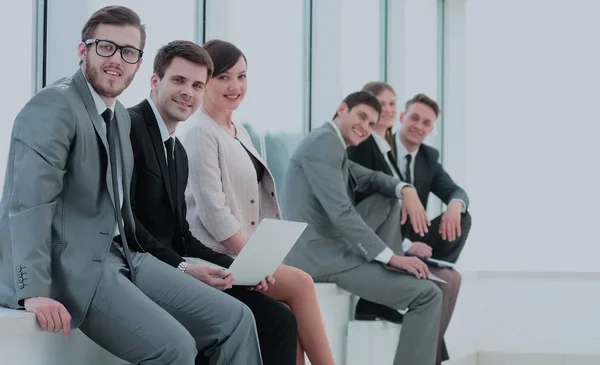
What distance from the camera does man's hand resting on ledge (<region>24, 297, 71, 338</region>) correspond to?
2514 millimetres

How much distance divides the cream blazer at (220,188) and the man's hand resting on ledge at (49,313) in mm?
1067

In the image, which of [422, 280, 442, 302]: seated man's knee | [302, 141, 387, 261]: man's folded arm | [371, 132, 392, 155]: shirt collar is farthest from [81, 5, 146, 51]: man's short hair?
[371, 132, 392, 155]: shirt collar

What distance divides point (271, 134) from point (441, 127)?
3418mm

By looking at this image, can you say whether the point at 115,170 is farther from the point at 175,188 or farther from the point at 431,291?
the point at 431,291

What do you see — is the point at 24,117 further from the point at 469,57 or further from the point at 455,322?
the point at 469,57

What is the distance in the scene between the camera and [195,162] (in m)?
3.61

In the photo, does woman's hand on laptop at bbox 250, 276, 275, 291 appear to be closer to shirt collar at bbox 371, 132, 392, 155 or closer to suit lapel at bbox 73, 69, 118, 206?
suit lapel at bbox 73, 69, 118, 206

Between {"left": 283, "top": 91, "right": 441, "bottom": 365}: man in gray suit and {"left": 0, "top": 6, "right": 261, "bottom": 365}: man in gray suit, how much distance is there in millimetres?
1772

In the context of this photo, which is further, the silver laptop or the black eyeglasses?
the silver laptop

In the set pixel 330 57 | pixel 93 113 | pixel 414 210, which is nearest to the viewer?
pixel 93 113

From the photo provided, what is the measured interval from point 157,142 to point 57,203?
0.60m

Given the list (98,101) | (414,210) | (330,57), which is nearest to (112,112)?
(98,101)

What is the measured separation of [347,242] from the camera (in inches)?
189

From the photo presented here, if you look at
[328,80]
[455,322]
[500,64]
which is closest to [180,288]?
[328,80]
